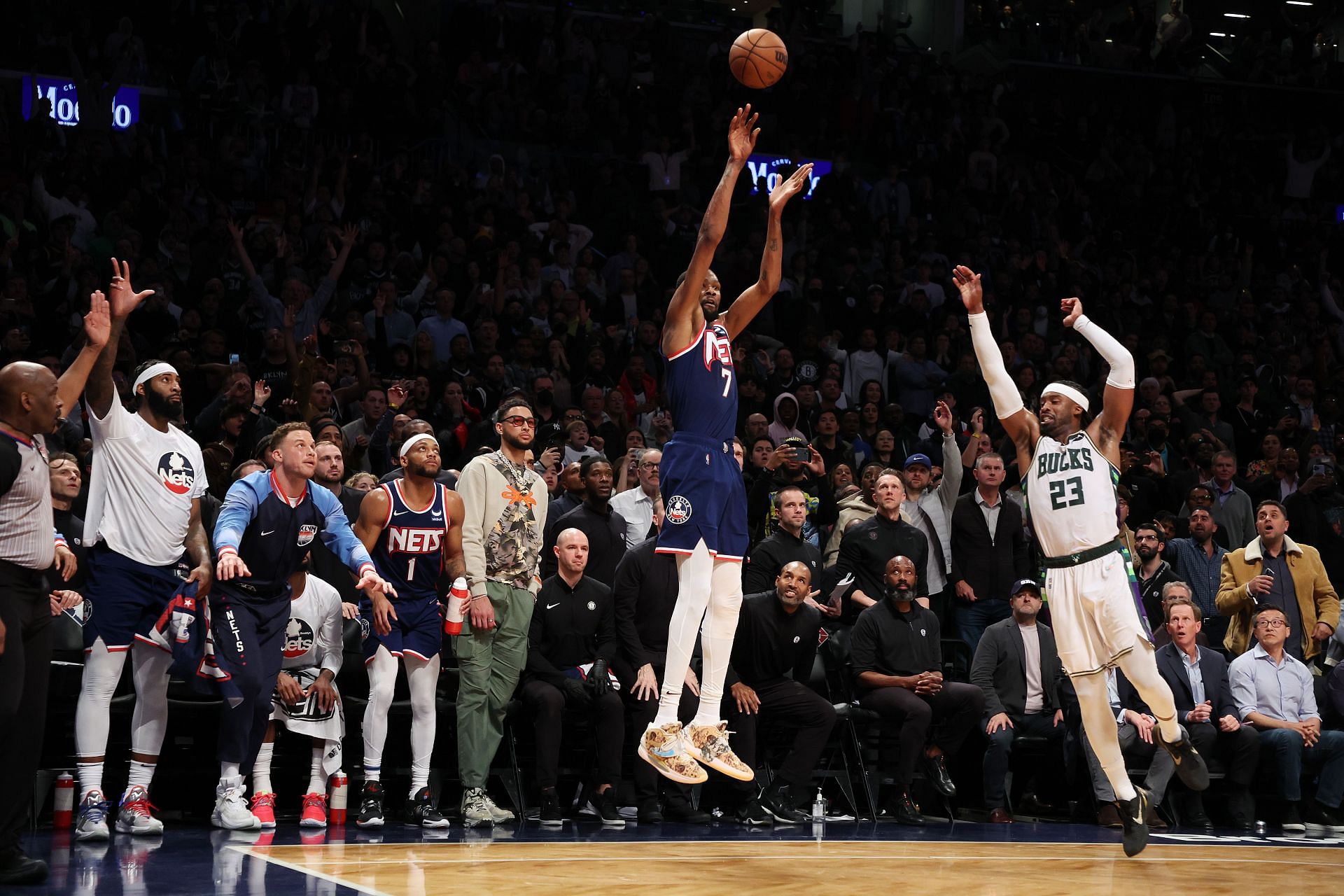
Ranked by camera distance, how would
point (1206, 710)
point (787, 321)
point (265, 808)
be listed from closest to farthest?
point (265, 808) → point (1206, 710) → point (787, 321)

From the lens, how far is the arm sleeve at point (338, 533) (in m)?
8.22

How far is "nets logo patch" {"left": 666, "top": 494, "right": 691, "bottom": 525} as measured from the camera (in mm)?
7086

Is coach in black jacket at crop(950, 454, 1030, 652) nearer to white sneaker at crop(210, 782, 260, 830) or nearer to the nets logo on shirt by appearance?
white sneaker at crop(210, 782, 260, 830)

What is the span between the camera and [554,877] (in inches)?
260

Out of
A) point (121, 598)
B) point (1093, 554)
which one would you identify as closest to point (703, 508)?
point (1093, 554)

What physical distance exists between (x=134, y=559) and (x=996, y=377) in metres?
4.80

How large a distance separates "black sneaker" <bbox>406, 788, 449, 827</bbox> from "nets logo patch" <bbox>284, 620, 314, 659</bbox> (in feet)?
3.58

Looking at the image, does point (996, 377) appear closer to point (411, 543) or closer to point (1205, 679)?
point (411, 543)

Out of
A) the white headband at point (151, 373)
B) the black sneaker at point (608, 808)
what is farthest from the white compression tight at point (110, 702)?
the black sneaker at point (608, 808)

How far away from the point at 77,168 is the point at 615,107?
6707 millimetres

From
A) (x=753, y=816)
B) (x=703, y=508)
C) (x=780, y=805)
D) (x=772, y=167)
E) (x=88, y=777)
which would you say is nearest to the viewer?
(x=703, y=508)

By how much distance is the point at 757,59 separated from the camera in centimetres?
A: 801

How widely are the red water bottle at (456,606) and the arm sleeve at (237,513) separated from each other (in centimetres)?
131

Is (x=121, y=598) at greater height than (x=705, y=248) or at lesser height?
lesser
